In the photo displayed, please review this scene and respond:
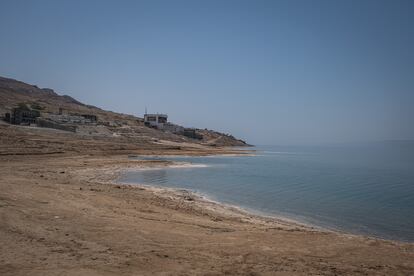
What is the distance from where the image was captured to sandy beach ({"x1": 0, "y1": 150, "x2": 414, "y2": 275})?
775cm

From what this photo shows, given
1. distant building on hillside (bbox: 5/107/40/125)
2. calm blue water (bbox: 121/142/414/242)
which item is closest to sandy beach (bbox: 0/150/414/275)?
calm blue water (bbox: 121/142/414/242)

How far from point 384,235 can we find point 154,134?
8519cm

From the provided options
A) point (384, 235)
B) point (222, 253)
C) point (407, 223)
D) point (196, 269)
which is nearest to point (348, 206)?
point (407, 223)

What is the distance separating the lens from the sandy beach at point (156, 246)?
7746mm

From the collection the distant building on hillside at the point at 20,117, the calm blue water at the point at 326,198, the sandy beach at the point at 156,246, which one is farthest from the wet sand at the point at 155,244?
the distant building on hillside at the point at 20,117

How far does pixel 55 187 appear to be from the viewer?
18875 mm

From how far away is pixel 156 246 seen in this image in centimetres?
930

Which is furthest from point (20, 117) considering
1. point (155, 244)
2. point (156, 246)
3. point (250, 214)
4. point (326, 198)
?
point (156, 246)

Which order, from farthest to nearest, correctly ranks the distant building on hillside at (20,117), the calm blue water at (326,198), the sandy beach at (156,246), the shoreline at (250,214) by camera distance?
1. the distant building on hillside at (20,117)
2. the calm blue water at (326,198)
3. the shoreline at (250,214)
4. the sandy beach at (156,246)

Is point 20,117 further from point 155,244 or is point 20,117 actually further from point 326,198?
point 155,244

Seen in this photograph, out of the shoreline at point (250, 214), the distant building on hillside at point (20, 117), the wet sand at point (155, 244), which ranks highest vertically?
the distant building on hillside at point (20, 117)

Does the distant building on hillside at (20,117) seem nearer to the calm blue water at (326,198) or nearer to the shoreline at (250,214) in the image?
the calm blue water at (326,198)

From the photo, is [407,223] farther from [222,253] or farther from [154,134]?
[154,134]

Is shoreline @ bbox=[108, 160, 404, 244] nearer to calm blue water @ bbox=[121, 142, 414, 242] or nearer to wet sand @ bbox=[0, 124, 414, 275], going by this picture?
wet sand @ bbox=[0, 124, 414, 275]
